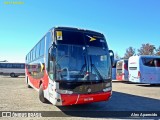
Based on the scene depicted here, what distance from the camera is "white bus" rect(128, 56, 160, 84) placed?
23.2m

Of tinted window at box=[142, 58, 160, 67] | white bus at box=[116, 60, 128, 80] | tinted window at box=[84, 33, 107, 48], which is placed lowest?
white bus at box=[116, 60, 128, 80]

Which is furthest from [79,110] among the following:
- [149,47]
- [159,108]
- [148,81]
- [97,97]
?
[149,47]

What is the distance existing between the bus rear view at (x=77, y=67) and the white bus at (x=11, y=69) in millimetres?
37535

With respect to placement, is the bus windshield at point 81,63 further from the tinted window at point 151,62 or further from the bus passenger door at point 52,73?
the tinted window at point 151,62

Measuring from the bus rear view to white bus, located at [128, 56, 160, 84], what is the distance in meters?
13.3

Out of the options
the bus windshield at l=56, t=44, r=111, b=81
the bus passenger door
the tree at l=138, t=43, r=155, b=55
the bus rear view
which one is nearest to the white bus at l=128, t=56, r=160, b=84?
the bus rear view

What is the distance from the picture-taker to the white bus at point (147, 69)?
76.2ft

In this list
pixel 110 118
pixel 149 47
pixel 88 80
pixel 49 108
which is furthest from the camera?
pixel 149 47

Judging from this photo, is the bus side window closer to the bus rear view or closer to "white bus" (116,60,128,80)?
the bus rear view

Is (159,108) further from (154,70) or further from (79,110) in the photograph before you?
(154,70)

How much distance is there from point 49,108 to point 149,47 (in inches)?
3531

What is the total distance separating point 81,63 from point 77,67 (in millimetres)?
239

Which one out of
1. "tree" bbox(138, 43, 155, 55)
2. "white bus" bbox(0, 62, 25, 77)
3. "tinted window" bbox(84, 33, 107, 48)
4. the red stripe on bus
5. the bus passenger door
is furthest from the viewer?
"tree" bbox(138, 43, 155, 55)

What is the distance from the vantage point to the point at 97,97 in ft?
32.5
